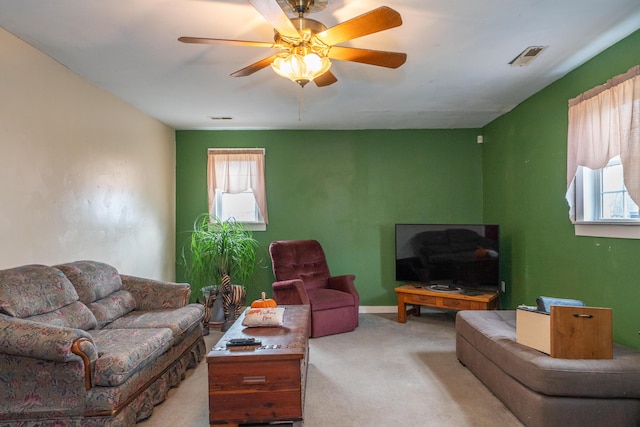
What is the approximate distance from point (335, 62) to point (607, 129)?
197 cm

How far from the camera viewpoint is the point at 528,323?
2494mm

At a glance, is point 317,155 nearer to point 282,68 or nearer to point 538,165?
point 538,165

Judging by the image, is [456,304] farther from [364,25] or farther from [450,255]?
[364,25]

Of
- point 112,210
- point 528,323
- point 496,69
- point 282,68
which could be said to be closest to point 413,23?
point 282,68

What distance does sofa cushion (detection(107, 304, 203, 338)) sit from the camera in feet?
9.48

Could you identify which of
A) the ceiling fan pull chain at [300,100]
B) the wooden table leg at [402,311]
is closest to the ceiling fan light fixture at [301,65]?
the ceiling fan pull chain at [300,100]

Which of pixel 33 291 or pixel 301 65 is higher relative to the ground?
pixel 301 65

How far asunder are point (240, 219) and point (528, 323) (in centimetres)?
374

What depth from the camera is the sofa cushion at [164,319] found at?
2.89 m

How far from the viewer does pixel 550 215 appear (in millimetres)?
3545

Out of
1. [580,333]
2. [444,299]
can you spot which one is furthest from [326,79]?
[444,299]

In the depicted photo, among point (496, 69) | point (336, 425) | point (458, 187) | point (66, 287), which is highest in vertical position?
point (496, 69)

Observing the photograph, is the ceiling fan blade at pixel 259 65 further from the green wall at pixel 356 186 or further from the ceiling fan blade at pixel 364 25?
the green wall at pixel 356 186

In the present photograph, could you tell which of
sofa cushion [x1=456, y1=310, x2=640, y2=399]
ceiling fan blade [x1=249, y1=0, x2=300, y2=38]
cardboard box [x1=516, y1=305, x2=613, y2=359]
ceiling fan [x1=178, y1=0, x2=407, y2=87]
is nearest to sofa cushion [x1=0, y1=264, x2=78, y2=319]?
ceiling fan [x1=178, y1=0, x2=407, y2=87]
